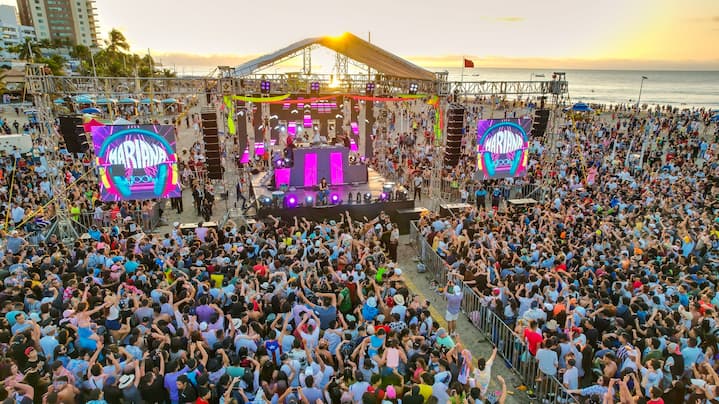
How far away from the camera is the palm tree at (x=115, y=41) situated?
63219 mm

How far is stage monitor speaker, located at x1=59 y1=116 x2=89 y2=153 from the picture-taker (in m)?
12.8

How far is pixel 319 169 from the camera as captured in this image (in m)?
19.3

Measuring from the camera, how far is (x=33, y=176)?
63.7 ft

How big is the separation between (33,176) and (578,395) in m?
22.2

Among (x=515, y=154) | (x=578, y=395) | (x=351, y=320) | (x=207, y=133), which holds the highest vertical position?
(x=207, y=133)

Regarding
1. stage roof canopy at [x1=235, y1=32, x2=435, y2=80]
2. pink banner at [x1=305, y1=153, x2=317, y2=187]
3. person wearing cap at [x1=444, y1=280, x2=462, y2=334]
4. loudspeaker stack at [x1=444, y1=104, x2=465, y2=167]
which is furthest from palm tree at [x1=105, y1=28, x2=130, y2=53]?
person wearing cap at [x1=444, y1=280, x2=462, y2=334]

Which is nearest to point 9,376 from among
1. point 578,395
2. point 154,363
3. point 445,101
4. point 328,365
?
point 154,363

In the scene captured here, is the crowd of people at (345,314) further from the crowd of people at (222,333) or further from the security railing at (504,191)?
the security railing at (504,191)

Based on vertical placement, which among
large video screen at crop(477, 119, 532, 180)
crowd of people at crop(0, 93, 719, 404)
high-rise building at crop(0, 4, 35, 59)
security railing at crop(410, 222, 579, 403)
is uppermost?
high-rise building at crop(0, 4, 35, 59)

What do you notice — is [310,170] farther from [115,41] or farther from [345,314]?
[115,41]

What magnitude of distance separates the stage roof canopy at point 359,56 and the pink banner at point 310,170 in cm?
457

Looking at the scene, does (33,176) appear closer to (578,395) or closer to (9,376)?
(9,376)

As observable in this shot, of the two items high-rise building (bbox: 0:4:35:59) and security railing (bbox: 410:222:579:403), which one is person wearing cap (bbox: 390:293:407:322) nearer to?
security railing (bbox: 410:222:579:403)

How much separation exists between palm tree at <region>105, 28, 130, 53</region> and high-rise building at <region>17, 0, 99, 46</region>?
2944 inches
